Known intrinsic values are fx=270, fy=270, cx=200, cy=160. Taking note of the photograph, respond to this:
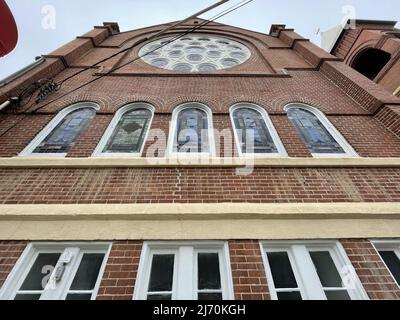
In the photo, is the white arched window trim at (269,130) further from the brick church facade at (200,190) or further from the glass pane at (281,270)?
the glass pane at (281,270)

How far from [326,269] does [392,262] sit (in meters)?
0.83

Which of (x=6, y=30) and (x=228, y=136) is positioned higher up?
(x=6, y=30)

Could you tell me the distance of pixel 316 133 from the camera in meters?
5.41

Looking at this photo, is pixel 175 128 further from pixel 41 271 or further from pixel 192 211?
pixel 41 271

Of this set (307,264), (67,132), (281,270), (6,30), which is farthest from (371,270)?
(6,30)

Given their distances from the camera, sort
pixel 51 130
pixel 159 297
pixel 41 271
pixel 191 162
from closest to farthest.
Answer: pixel 159 297 → pixel 41 271 → pixel 191 162 → pixel 51 130

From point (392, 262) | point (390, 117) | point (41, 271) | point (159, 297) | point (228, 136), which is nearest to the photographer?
point (159, 297)

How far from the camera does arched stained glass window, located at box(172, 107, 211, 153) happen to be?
4.96m

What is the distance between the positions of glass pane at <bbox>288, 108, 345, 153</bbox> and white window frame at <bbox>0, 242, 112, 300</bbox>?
3.93 m

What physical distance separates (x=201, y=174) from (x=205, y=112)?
7.47 ft

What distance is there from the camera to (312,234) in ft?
10.9

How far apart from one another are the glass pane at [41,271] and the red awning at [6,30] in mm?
2953
